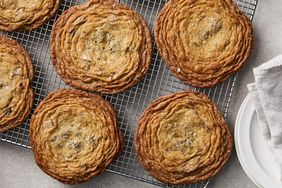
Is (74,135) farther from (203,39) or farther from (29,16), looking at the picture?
(203,39)

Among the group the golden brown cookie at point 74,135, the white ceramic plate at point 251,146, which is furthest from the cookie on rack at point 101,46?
the white ceramic plate at point 251,146

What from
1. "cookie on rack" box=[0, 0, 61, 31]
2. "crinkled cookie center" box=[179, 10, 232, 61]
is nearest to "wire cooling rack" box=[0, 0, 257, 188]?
"cookie on rack" box=[0, 0, 61, 31]

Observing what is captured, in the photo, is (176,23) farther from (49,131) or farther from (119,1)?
(49,131)

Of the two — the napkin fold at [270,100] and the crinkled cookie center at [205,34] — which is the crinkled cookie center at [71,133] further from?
the napkin fold at [270,100]

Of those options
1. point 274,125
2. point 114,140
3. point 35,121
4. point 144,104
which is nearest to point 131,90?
point 144,104

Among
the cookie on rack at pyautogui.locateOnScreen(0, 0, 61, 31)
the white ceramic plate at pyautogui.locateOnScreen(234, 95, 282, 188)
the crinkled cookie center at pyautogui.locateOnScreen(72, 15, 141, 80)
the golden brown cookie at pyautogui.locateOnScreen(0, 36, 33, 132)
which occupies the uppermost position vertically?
the cookie on rack at pyautogui.locateOnScreen(0, 0, 61, 31)

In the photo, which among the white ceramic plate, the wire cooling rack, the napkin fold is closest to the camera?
the napkin fold

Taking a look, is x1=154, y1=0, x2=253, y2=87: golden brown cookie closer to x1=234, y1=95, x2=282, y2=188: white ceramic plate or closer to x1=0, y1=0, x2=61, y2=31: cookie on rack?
x1=234, y1=95, x2=282, y2=188: white ceramic plate
